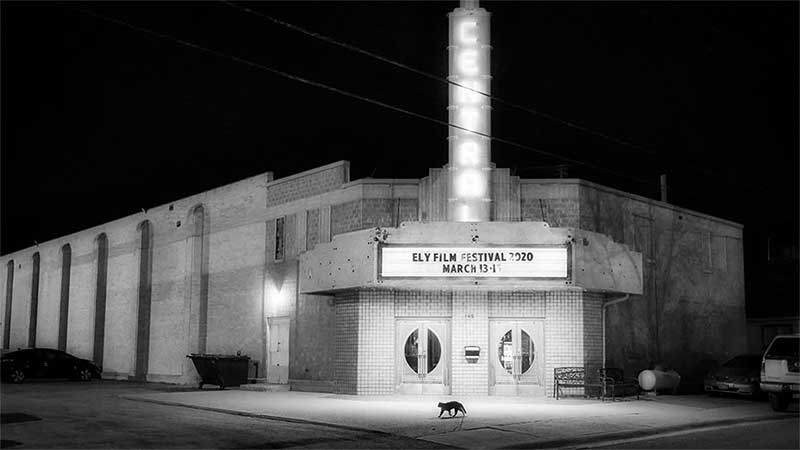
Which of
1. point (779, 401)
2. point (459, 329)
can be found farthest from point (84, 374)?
point (779, 401)

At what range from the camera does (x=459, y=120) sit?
22.7m

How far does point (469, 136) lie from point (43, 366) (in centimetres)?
1965

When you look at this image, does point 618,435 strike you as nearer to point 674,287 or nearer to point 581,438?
point 581,438

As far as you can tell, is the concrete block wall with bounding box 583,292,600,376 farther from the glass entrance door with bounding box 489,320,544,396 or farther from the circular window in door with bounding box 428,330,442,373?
the circular window in door with bounding box 428,330,442,373

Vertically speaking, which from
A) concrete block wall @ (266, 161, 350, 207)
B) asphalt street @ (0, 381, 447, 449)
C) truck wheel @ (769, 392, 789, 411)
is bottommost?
asphalt street @ (0, 381, 447, 449)

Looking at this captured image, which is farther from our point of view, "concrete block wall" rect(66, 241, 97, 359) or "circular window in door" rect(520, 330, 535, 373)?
"concrete block wall" rect(66, 241, 97, 359)

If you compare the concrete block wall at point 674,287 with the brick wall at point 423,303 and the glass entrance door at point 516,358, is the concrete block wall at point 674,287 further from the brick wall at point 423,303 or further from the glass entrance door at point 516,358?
the brick wall at point 423,303

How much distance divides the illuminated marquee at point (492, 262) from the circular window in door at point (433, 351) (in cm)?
273

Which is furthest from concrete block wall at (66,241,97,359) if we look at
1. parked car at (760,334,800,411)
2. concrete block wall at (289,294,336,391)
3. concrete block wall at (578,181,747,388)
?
parked car at (760,334,800,411)

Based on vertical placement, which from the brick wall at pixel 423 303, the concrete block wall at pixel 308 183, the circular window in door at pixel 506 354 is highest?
the concrete block wall at pixel 308 183

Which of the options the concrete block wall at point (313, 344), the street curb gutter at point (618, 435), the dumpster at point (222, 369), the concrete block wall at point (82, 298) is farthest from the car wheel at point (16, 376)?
the street curb gutter at point (618, 435)

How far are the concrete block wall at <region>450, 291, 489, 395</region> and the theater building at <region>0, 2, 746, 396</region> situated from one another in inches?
1.5

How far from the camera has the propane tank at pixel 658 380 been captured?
24.3m

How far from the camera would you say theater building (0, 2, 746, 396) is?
71.5ft
